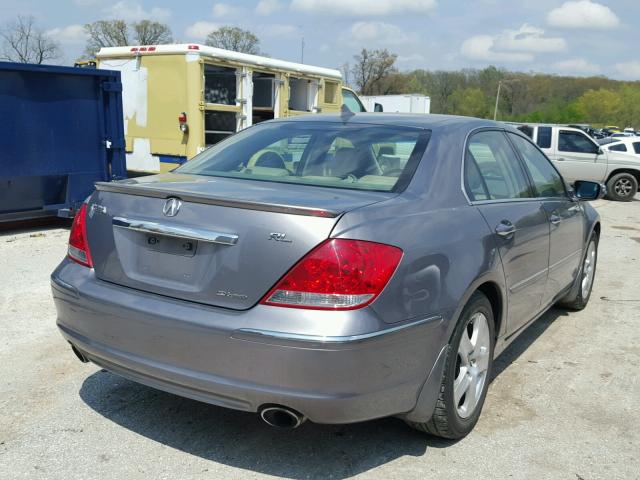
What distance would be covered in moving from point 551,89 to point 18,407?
12386 cm

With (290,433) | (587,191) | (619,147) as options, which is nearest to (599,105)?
(619,147)

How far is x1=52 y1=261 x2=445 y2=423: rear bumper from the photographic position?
2.52 m

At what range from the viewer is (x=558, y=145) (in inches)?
674

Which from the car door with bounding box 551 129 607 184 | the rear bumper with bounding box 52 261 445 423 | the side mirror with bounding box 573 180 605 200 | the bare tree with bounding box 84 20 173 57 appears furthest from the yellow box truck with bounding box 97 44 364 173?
the bare tree with bounding box 84 20 173 57

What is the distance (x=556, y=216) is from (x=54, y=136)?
6.41 meters

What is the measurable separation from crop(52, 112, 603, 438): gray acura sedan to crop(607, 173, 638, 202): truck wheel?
14.8 m

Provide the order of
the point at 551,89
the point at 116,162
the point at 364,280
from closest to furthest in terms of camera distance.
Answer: the point at 364,280, the point at 116,162, the point at 551,89

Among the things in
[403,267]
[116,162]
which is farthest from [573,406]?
[116,162]

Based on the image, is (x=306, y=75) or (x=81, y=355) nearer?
(x=81, y=355)

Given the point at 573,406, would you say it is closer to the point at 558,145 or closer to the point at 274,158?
the point at 274,158

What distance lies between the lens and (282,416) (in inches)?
106

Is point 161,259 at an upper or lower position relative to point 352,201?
lower

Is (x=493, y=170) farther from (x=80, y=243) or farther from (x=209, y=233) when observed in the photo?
(x=80, y=243)

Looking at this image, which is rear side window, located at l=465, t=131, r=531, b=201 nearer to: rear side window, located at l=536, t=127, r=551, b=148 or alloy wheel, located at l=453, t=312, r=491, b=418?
alloy wheel, located at l=453, t=312, r=491, b=418
